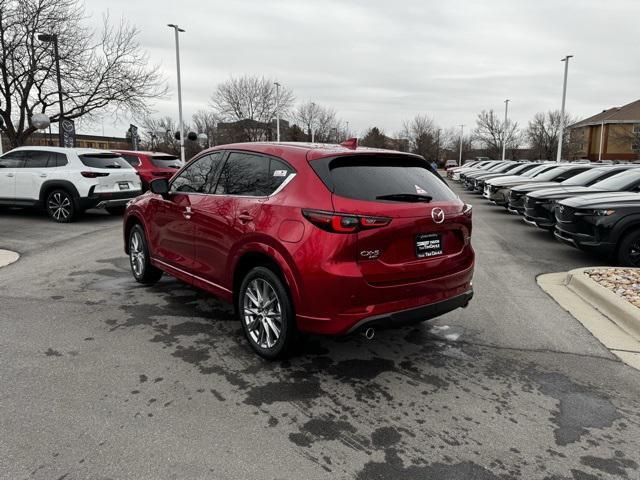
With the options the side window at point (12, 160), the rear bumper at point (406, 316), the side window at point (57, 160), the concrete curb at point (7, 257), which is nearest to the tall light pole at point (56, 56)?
the side window at point (12, 160)

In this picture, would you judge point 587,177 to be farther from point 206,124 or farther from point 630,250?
point 206,124

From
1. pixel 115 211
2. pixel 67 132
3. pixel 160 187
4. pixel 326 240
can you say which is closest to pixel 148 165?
pixel 115 211

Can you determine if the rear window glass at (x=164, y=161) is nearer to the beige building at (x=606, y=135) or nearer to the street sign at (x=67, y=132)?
the street sign at (x=67, y=132)

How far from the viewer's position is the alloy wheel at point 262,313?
3.91 metres

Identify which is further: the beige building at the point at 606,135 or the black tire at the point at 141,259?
the beige building at the point at 606,135

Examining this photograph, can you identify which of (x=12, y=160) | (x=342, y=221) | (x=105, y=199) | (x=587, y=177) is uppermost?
(x=12, y=160)

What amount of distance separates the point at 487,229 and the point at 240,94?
49985 millimetres

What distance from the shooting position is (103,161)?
11.6 meters

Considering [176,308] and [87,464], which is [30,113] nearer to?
[176,308]

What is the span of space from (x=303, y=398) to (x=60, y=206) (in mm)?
10139

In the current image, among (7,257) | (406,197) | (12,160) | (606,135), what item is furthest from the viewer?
(606,135)

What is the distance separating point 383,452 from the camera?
2.81 m

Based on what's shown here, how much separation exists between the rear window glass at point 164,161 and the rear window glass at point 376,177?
41.2 ft

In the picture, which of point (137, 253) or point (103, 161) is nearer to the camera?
point (137, 253)
